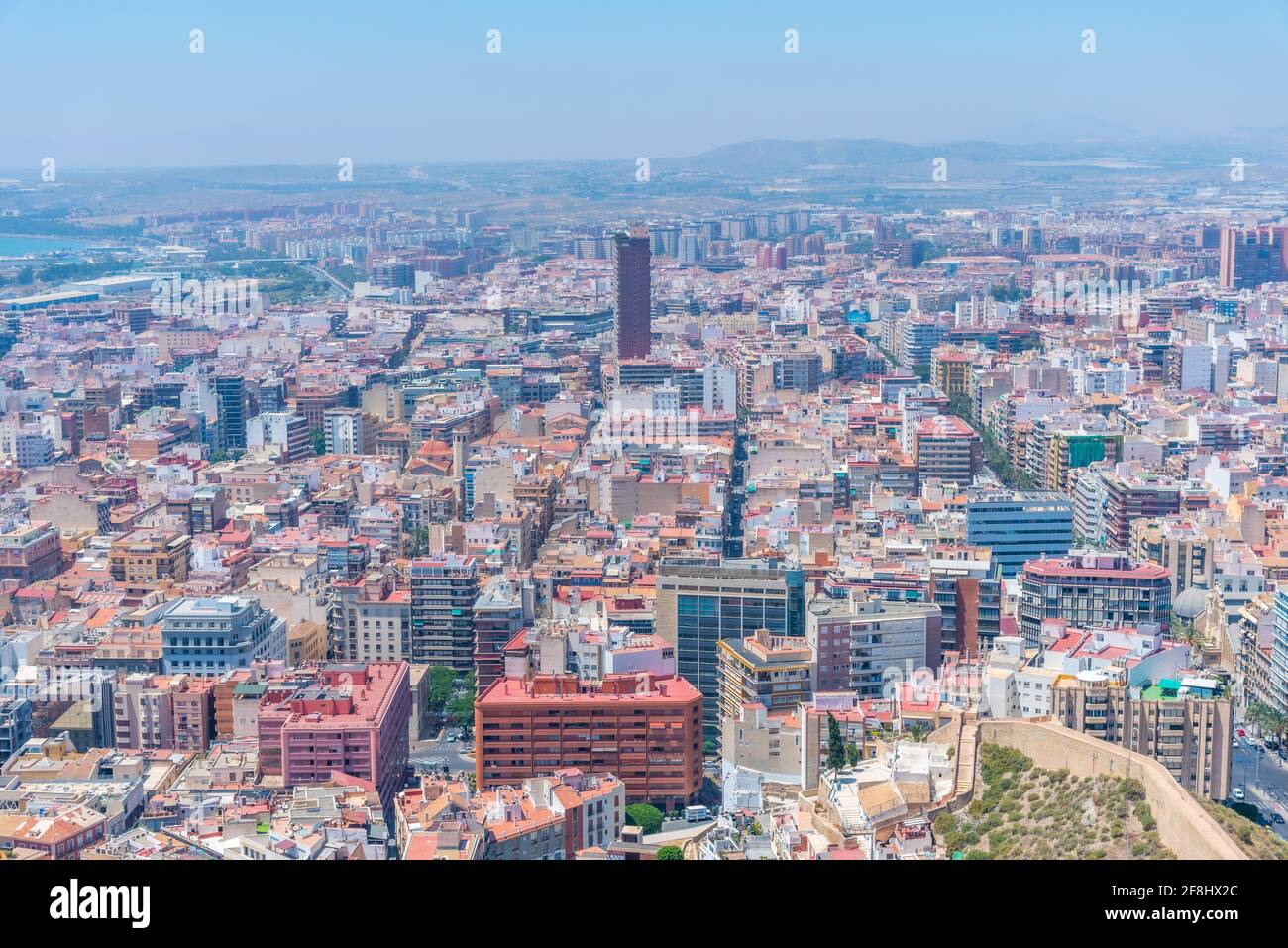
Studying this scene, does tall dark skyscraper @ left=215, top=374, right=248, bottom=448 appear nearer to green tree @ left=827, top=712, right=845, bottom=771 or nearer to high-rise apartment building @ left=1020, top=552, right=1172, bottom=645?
high-rise apartment building @ left=1020, top=552, right=1172, bottom=645

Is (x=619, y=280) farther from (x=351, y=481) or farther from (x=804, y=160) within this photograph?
(x=351, y=481)

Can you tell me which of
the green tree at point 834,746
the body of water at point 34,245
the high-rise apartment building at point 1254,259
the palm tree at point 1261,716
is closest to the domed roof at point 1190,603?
the palm tree at point 1261,716

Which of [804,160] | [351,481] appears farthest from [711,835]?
[804,160]

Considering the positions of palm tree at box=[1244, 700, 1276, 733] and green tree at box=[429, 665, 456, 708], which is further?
green tree at box=[429, 665, 456, 708]

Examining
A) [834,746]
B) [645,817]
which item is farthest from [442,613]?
[834,746]

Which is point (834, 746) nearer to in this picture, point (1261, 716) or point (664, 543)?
point (1261, 716)

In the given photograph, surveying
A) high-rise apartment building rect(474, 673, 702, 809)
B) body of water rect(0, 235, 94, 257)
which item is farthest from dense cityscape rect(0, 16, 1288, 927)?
body of water rect(0, 235, 94, 257)
